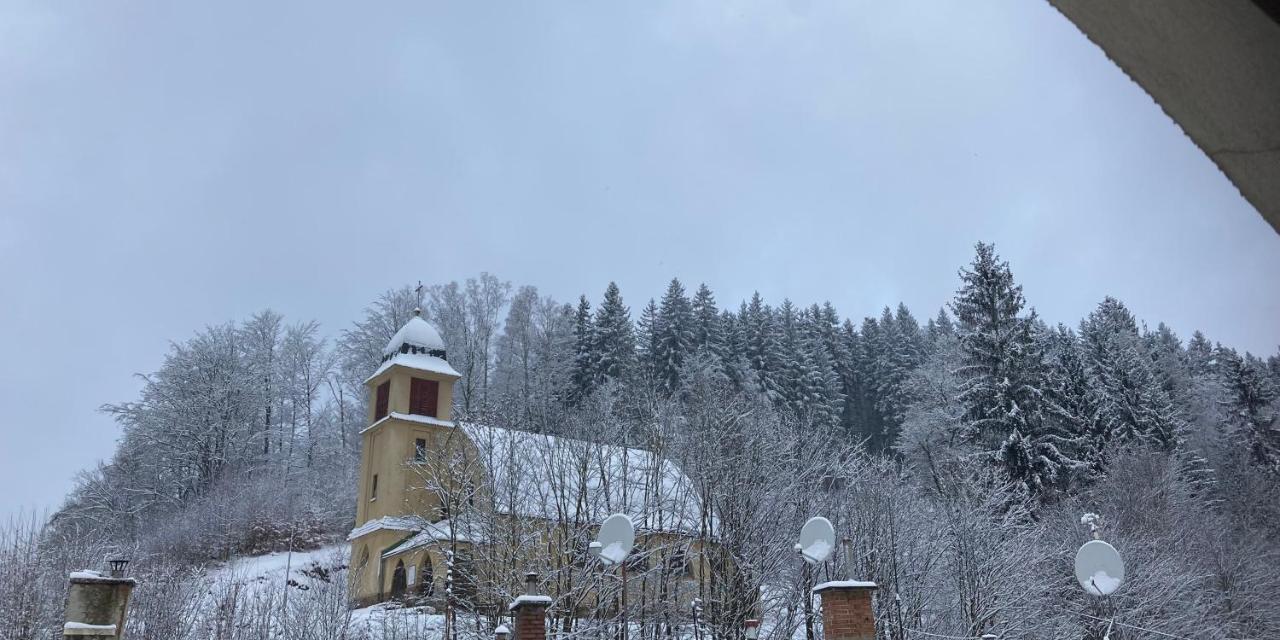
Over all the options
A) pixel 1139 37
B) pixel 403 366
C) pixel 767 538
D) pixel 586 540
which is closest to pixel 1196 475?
pixel 767 538

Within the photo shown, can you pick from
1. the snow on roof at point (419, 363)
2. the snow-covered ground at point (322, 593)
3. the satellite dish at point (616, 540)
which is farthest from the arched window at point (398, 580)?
the satellite dish at point (616, 540)

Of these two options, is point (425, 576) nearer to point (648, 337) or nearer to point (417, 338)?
point (417, 338)

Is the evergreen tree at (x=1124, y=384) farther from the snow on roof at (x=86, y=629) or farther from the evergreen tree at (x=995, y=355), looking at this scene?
the snow on roof at (x=86, y=629)

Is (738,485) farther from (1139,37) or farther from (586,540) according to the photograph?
(1139,37)

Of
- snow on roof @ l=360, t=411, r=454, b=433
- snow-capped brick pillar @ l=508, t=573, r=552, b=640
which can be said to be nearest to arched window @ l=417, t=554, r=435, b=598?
snow on roof @ l=360, t=411, r=454, b=433

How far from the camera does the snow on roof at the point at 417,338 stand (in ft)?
117

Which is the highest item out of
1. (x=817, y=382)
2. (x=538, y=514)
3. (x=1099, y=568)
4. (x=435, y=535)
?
(x=817, y=382)

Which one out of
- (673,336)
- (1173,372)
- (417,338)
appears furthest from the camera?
(673,336)

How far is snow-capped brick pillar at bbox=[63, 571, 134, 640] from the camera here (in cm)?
1084

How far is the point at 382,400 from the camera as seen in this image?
1377 inches

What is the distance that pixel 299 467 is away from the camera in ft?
151

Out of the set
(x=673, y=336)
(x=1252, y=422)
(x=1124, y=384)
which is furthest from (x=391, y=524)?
(x=1252, y=422)

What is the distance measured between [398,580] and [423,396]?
778cm

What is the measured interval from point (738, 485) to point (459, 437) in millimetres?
10286
